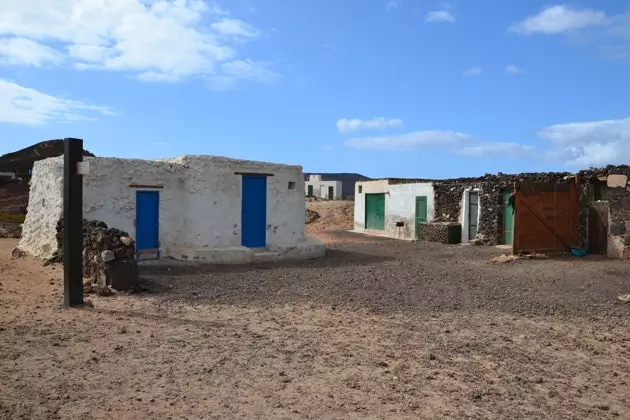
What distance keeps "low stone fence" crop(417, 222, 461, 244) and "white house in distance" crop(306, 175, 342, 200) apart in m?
30.0

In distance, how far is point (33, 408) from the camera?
4059 mm

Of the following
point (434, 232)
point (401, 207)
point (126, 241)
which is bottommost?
point (434, 232)

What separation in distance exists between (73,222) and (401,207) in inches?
712

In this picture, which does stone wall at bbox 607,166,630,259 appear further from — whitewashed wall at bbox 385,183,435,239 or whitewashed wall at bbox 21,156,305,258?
whitewashed wall at bbox 21,156,305,258

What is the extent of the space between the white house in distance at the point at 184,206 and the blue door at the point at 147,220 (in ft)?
0.08

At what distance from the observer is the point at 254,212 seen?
47.4ft

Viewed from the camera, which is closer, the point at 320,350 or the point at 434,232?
the point at 320,350

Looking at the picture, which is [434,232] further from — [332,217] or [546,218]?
[332,217]

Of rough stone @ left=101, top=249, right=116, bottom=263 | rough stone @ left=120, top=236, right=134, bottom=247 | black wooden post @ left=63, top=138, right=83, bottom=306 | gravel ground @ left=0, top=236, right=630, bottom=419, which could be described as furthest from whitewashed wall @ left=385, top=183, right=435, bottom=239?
black wooden post @ left=63, top=138, right=83, bottom=306

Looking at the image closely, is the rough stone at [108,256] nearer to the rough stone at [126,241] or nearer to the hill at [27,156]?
the rough stone at [126,241]

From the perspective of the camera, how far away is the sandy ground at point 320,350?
4.22 meters

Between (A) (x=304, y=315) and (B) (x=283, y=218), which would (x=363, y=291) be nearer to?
(A) (x=304, y=315)

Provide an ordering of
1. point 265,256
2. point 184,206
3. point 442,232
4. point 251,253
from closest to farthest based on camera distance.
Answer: point 184,206
point 251,253
point 265,256
point 442,232

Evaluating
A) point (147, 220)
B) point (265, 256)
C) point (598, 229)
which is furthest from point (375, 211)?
point (147, 220)
